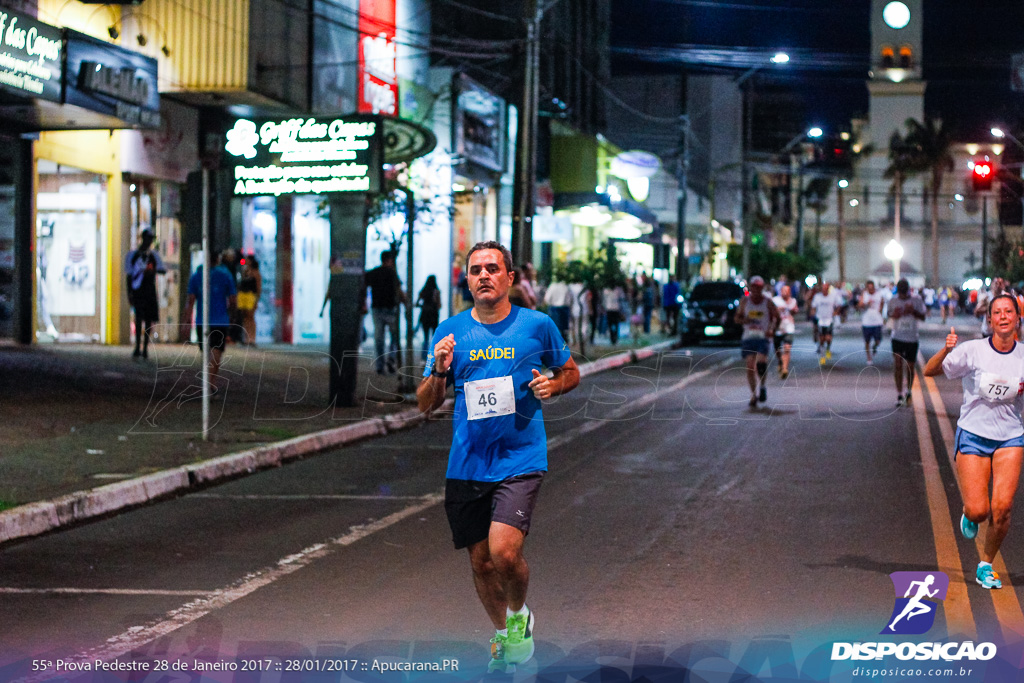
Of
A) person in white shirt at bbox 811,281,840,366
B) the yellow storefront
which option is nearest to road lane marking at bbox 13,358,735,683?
the yellow storefront

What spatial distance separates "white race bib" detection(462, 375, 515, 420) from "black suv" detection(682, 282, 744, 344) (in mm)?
31634

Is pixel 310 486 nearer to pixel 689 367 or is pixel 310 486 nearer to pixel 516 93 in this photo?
pixel 689 367

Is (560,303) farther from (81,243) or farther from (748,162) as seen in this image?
(748,162)

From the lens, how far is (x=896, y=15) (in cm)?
1695

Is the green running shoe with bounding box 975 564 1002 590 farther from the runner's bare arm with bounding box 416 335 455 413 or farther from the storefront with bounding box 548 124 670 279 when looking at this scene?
the storefront with bounding box 548 124 670 279

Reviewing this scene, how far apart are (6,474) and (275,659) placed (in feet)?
19.3

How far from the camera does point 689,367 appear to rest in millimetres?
27719

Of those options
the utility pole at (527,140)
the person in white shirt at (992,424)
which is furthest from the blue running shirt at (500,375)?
Answer: the utility pole at (527,140)

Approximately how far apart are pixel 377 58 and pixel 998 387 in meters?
23.9

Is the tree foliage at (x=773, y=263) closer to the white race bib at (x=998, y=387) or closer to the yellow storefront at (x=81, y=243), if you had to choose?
the yellow storefront at (x=81, y=243)

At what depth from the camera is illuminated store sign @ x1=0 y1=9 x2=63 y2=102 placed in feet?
56.6

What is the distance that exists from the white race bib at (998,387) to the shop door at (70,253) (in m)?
19.2

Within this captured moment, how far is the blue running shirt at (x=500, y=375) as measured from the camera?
5621 mm

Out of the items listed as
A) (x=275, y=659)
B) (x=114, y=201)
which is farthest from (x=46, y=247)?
(x=275, y=659)
